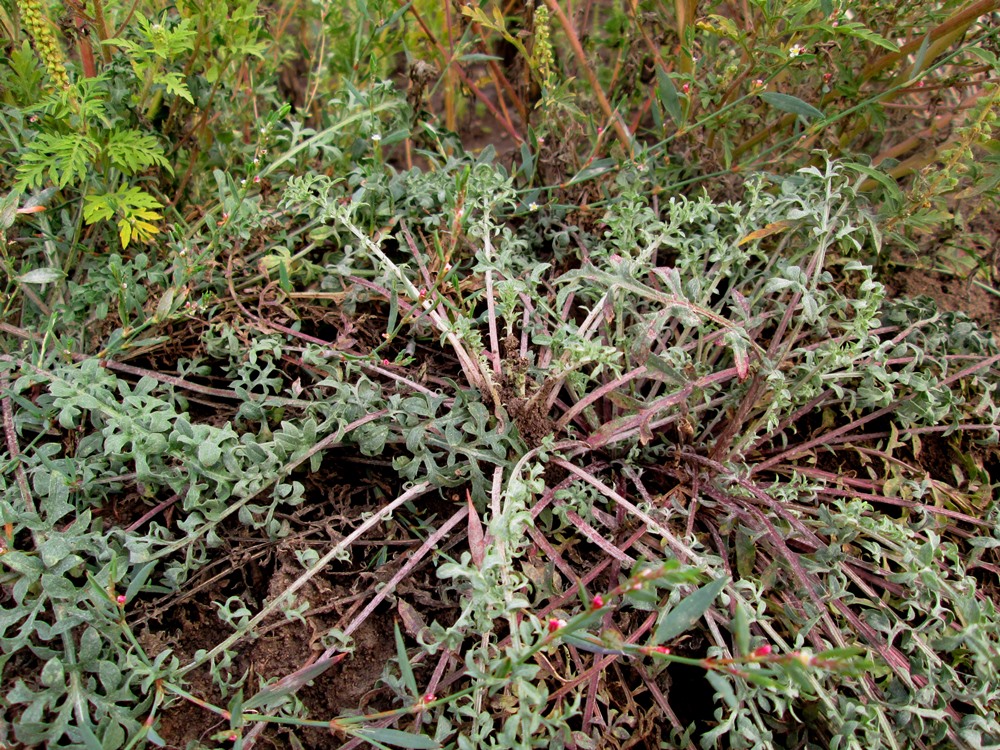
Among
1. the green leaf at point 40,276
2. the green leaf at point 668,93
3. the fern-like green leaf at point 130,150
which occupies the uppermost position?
the green leaf at point 668,93

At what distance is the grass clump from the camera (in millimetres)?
1510

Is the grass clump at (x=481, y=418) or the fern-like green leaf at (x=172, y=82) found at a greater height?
the fern-like green leaf at (x=172, y=82)

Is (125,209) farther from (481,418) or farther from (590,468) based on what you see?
(590,468)

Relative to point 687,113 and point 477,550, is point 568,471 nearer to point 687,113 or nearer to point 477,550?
point 477,550

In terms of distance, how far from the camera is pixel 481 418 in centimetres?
175

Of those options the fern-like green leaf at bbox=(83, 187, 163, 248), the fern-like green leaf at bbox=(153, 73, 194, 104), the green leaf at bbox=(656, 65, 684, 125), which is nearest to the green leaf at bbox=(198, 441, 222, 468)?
the fern-like green leaf at bbox=(83, 187, 163, 248)

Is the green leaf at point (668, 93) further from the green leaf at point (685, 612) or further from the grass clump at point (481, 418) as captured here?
the green leaf at point (685, 612)

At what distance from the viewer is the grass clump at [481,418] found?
4.95ft

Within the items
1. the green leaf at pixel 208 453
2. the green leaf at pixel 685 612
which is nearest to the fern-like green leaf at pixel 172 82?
the green leaf at pixel 208 453

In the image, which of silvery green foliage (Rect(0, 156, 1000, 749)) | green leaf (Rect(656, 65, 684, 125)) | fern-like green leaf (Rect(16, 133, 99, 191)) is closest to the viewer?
silvery green foliage (Rect(0, 156, 1000, 749))

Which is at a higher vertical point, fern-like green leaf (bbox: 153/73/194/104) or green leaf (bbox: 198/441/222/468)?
fern-like green leaf (bbox: 153/73/194/104)

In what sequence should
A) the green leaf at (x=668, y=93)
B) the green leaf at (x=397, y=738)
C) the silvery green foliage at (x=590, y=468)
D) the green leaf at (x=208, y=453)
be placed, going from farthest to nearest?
the green leaf at (x=668, y=93)
the green leaf at (x=208, y=453)
the silvery green foliage at (x=590, y=468)
the green leaf at (x=397, y=738)

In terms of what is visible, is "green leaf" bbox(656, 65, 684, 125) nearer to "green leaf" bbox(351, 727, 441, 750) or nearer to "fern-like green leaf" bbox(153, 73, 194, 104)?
"fern-like green leaf" bbox(153, 73, 194, 104)

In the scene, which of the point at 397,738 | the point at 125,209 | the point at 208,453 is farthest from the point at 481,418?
the point at 125,209
